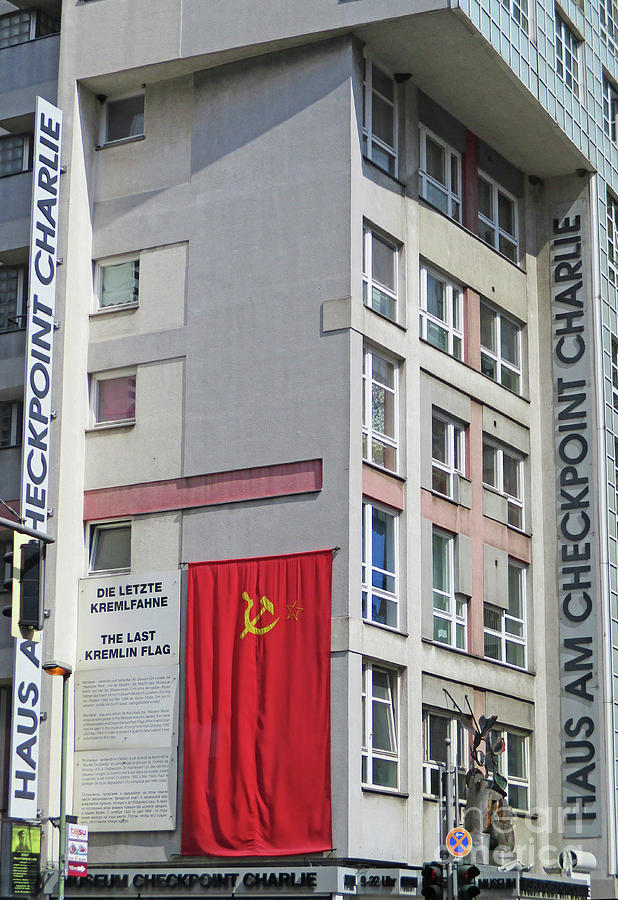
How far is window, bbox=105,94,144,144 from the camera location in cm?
3625

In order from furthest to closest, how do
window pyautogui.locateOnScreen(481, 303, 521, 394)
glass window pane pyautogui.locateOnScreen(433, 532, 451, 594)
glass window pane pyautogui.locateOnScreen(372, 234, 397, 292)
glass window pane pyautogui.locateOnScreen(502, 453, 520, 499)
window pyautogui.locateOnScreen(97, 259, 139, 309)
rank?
glass window pane pyautogui.locateOnScreen(502, 453, 520, 499) → window pyautogui.locateOnScreen(481, 303, 521, 394) → window pyautogui.locateOnScreen(97, 259, 139, 309) → glass window pane pyautogui.locateOnScreen(433, 532, 451, 594) → glass window pane pyautogui.locateOnScreen(372, 234, 397, 292)

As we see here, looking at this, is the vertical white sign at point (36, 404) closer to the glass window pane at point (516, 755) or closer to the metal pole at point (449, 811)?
the metal pole at point (449, 811)

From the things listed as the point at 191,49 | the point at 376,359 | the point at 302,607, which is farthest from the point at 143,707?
the point at 191,49

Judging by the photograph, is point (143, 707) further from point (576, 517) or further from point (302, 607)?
point (576, 517)

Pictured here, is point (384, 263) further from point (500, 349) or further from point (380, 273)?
point (500, 349)

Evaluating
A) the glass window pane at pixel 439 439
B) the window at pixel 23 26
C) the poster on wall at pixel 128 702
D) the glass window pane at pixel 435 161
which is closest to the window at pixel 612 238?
the glass window pane at pixel 435 161

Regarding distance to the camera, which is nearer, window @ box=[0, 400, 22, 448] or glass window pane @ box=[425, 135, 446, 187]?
window @ box=[0, 400, 22, 448]

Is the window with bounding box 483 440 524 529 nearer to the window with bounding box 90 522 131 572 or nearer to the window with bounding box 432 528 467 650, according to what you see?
the window with bounding box 432 528 467 650

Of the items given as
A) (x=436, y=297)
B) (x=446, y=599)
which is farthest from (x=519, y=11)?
(x=446, y=599)

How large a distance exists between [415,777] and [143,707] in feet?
18.0

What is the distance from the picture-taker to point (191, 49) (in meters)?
34.8

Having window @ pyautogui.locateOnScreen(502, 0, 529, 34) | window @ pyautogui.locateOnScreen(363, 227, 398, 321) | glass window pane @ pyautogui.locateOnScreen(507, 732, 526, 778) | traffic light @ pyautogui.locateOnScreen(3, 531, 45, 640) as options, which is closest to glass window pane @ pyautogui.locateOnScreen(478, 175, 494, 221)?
window @ pyautogui.locateOnScreen(502, 0, 529, 34)

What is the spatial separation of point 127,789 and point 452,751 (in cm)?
669

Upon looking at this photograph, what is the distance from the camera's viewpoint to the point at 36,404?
33594mm
